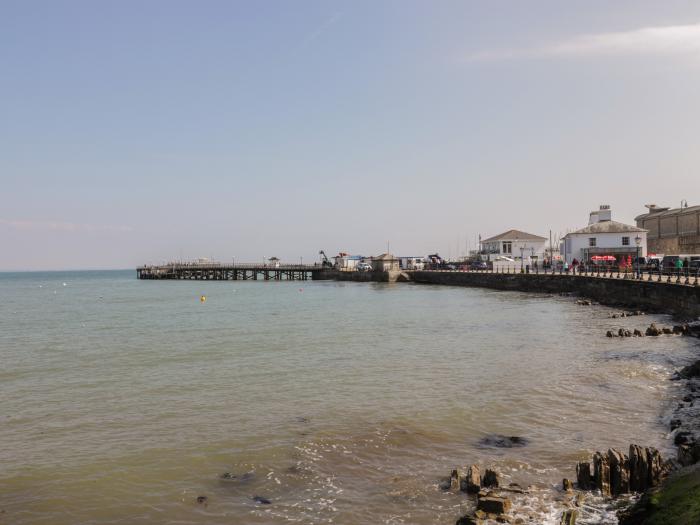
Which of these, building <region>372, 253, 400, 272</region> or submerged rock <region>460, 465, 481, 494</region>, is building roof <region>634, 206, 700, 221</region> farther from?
submerged rock <region>460, 465, 481, 494</region>

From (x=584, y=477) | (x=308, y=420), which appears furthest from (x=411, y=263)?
(x=584, y=477)

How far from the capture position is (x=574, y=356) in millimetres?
Answer: 19406

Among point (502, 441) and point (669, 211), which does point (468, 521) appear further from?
point (669, 211)

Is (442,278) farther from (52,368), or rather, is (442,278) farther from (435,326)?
(52,368)

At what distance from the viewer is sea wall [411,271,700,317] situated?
29000 millimetres

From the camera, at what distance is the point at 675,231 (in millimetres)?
71250

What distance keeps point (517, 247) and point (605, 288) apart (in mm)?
42804

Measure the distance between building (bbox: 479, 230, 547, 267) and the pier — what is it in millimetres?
31738

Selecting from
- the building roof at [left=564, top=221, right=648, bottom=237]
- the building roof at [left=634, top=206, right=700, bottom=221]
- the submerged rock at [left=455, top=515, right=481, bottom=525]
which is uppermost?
the building roof at [left=634, top=206, right=700, bottom=221]

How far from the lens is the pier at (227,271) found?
104306mm

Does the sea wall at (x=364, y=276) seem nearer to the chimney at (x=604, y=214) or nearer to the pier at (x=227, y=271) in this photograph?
the pier at (x=227, y=271)

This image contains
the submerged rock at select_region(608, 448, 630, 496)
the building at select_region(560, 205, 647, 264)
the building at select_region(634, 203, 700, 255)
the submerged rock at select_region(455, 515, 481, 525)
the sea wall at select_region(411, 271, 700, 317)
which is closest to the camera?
the submerged rock at select_region(455, 515, 481, 525)

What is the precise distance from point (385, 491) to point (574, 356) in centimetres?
1318

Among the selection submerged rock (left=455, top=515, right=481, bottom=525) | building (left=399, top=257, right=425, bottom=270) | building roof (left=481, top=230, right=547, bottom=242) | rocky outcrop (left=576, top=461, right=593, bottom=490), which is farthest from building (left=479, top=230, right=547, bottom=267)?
submerged rock (left=455, top=515, right=481, bottom=525)
